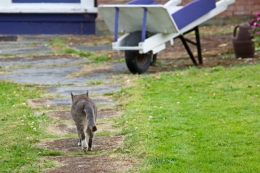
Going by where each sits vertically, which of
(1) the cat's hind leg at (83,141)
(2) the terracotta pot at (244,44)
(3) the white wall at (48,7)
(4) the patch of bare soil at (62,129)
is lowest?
(3) the white wall at (48,7)

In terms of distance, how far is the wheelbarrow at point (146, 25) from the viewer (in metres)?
11.3

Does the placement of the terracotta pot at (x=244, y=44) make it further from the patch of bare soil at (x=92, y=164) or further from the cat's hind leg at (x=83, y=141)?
the patch of bare soil at (x=92, y=164)

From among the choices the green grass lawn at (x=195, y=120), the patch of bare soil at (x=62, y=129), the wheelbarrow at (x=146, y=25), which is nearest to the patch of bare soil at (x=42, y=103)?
the green grass lawn at (x=195, y=120)

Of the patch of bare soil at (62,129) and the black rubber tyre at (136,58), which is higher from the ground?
the patch of bare soil at (62,129)

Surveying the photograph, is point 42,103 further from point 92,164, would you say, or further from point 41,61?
point 41,61

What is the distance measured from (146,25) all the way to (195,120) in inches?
177

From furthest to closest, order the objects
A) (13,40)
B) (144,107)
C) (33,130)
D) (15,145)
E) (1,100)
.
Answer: (13,40), (1,100), (144,107), (33,130), (15,145)

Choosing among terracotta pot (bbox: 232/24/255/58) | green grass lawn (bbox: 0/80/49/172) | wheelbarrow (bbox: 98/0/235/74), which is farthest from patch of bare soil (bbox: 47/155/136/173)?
terracotta pot (bbox: 232/24/255/58)

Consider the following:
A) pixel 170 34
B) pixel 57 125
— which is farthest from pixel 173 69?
pixel 57 125

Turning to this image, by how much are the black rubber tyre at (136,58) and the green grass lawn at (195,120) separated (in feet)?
1.58

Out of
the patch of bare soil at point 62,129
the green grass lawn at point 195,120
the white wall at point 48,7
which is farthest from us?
the white wall at point 48,7

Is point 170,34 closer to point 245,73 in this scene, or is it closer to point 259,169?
point 245,73

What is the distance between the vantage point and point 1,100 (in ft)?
30.6

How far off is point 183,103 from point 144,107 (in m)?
0.57
